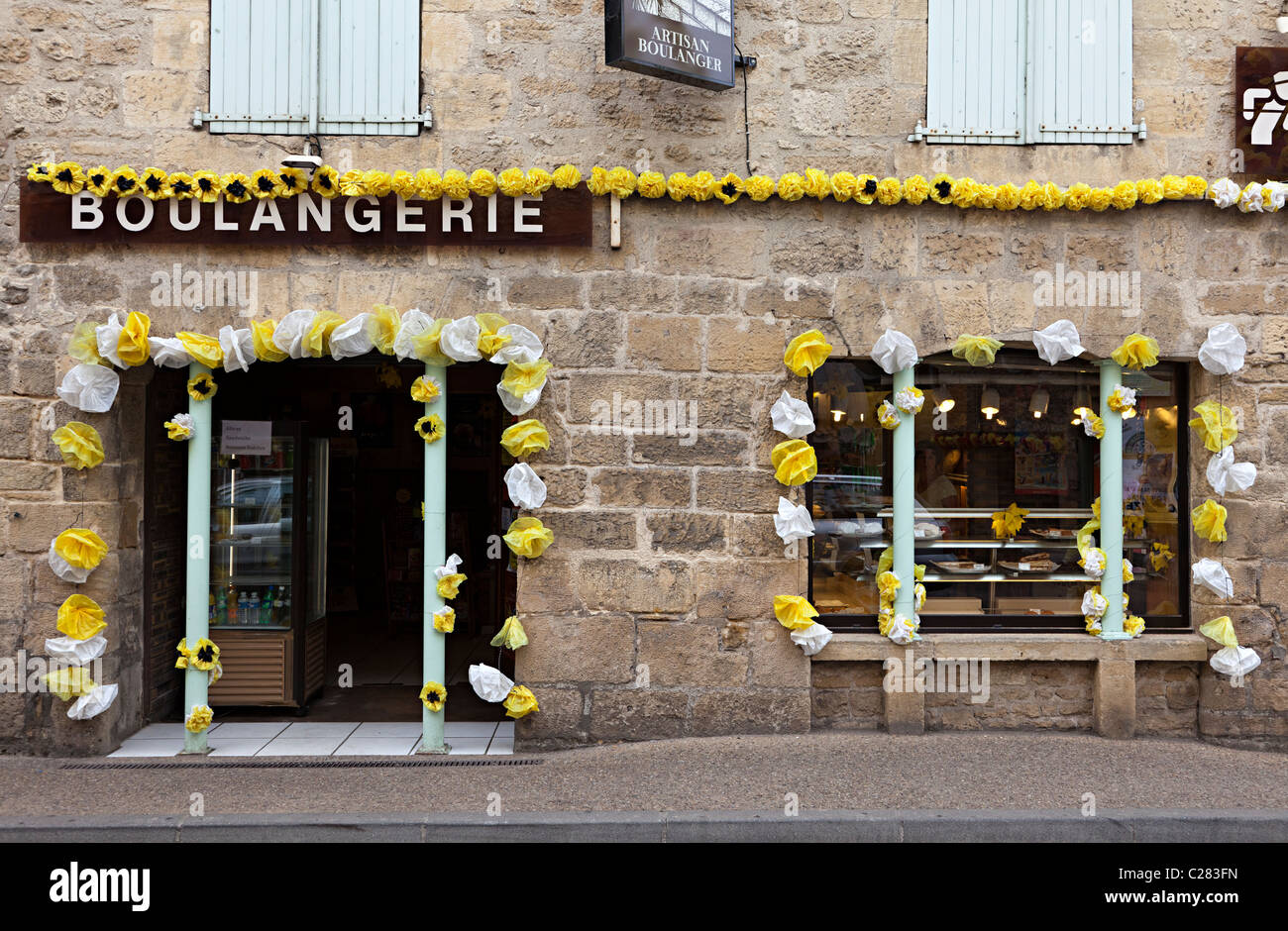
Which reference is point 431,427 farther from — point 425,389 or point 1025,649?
point 1025,649

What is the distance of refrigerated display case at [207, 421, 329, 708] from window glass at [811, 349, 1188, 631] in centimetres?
381

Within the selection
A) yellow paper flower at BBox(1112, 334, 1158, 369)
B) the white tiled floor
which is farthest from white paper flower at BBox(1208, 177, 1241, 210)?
the white tiled floor

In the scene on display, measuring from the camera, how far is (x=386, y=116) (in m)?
5.98

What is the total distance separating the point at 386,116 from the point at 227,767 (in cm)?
408

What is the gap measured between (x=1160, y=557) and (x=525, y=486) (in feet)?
14.1

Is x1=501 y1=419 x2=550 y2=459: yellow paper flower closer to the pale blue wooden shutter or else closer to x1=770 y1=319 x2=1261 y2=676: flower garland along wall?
x1=770 y1=319 x2=1261 y2=676: flower garland along wall

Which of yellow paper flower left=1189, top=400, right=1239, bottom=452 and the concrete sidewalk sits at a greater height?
yellow paper flower left=1189, top=400, right=1239, bottom=452

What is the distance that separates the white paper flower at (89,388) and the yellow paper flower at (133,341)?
0.18m

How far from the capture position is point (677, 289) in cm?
603

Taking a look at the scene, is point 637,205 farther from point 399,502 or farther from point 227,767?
point 399,502

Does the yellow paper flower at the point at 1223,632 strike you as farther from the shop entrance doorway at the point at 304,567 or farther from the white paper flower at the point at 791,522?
the shop entrance doorway at the point at 304,567

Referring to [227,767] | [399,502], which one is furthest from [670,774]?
[399,502]

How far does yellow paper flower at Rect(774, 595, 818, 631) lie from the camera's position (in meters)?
5.95

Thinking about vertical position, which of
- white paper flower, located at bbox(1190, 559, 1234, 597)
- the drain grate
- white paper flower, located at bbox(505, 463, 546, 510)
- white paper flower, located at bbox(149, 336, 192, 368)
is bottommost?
the drain grate
